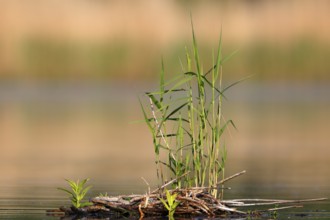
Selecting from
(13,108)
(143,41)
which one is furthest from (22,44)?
(13,108)

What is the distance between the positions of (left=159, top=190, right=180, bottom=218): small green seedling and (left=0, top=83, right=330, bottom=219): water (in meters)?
0.85

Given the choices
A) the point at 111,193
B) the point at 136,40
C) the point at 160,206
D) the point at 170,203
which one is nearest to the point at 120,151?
the point at 111,193

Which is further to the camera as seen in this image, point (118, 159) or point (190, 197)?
point (118, 159)

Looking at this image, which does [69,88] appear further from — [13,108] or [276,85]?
[13,108]

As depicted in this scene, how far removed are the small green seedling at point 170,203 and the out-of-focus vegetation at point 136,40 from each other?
2856 centimetres

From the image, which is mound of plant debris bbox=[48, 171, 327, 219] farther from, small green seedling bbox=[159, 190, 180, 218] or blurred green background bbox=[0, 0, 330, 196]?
blurred green background bbox=[0, 0, 330, 196]

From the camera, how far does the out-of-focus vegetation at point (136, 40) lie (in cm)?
3906

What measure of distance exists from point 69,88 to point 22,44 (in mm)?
2753

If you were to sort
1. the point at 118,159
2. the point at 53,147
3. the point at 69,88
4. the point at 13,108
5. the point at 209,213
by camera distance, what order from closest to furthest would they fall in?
the point at 209,213
the point at 118,159
the point at 53,147
the point at 13,108
the point at 69,88

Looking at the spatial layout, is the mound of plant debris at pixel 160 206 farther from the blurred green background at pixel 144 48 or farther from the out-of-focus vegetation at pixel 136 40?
the out-of-focus vegetation at pixel 136 40

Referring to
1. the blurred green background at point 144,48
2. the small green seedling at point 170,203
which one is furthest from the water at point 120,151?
the blurred green background at point 144,48

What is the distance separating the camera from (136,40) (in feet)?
132

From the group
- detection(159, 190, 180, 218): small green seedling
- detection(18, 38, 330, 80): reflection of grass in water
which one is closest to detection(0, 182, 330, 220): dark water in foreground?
detection(159, 190, 180, 218): small green seedling

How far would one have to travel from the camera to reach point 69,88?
3788cm
